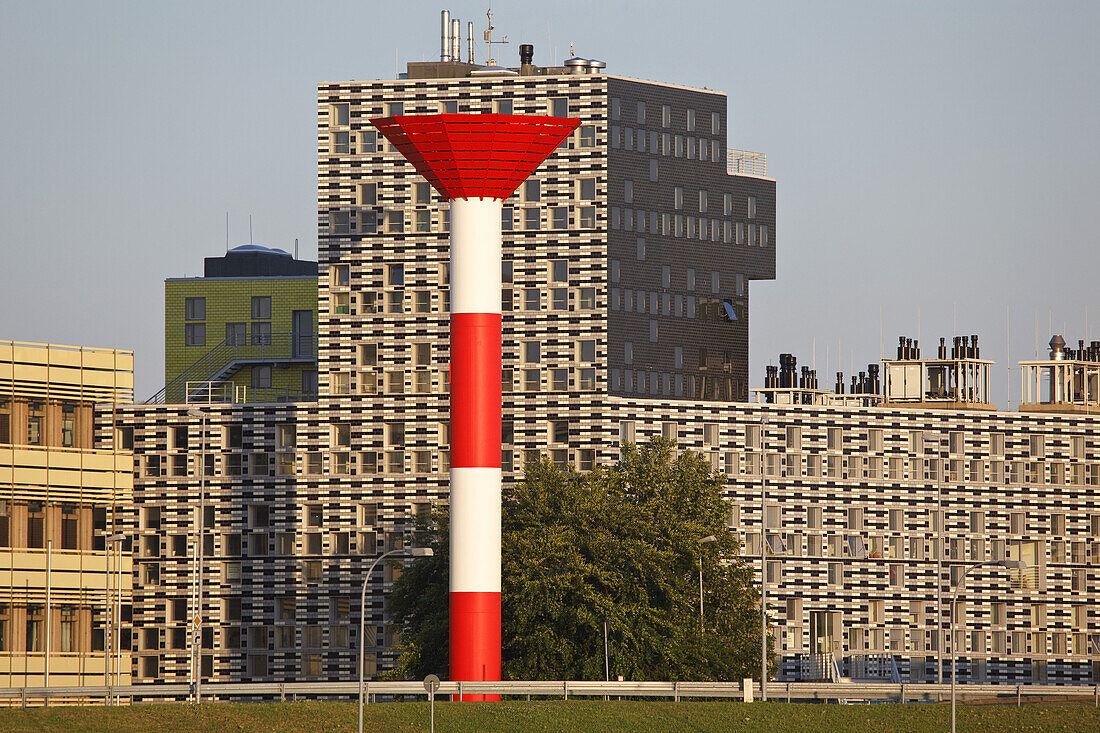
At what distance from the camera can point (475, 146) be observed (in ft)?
283

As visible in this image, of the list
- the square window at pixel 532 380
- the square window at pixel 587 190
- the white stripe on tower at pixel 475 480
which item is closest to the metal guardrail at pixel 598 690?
the white stripe on tower at pixel 475 480

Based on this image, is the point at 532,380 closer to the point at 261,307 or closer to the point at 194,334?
the point at 261,307

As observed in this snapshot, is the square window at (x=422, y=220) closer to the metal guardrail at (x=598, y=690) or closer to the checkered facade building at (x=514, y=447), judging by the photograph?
the checkered facade building at (x=514, y=447)

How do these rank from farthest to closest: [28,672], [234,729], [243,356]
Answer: [243,356], [28,672], [234,729]

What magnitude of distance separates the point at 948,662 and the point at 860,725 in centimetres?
4436

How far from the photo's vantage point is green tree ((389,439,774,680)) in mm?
93062

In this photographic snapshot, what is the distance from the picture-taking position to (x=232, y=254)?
6432 inches

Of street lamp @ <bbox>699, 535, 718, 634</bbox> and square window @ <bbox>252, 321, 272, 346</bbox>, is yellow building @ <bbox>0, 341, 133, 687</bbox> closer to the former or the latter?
street lamp @ <bbox>699, 535, 718, 634</bbox>

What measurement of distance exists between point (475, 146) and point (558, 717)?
2317cm

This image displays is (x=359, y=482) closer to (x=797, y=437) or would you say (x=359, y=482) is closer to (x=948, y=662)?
(x=797, y=437)

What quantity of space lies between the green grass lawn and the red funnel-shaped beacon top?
69.7ft

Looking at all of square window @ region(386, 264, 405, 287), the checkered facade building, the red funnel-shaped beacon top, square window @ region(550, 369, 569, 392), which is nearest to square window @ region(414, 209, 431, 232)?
the checkered facade building

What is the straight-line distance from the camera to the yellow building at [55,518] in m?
109

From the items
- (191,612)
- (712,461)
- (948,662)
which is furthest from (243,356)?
(948,662)
